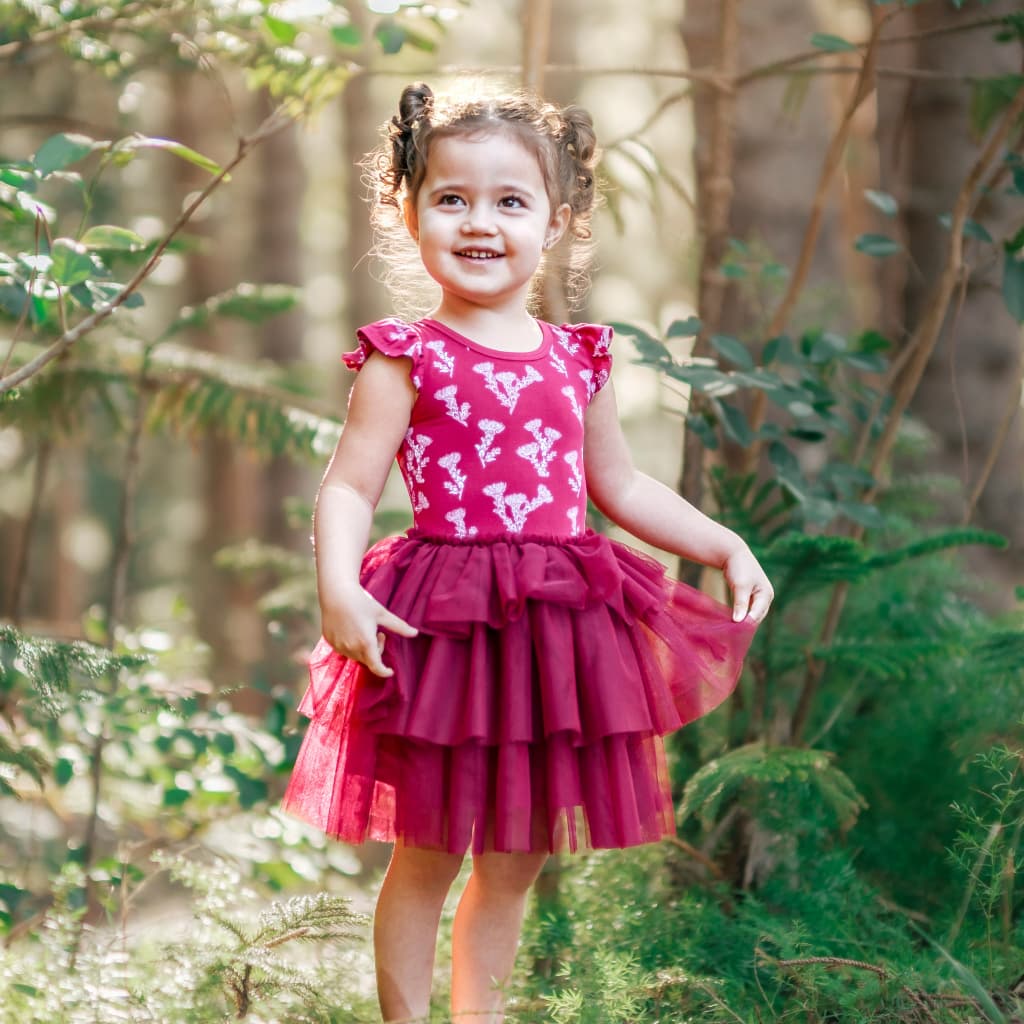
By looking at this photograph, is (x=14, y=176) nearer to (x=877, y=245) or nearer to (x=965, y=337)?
(x=877, y=245)

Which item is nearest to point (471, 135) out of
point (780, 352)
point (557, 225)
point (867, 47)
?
point (557, 225)

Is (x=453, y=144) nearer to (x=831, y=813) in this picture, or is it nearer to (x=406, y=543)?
(x=406, y=543)

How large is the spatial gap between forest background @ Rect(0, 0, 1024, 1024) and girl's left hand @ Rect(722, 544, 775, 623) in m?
0.36

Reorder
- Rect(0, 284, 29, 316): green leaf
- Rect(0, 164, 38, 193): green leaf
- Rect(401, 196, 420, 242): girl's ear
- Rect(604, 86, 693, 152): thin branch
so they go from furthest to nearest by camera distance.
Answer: Rect(604, 86, 693, 152): thin branch → Rect(0, 284, 29, 316): green leaf → Rect(401, 196, 420, 242): girl's ear → Rect(0, 164, 38, 193): green leaf

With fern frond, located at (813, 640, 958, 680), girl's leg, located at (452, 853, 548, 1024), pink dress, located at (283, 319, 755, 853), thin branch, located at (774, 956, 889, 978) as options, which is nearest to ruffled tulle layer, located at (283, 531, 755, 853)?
pink dress, located at (283, 319, 755, 853)

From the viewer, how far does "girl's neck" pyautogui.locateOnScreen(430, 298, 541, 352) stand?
2.03 m

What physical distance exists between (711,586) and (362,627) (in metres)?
3.04

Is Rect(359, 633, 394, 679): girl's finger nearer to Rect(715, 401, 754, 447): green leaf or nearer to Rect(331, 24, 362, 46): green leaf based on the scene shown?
Rect(715, 401, 754, 447): green leaf

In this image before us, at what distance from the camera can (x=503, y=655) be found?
1.84 metres

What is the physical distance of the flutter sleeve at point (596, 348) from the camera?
214cm

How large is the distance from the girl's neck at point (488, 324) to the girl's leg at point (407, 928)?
881 mm

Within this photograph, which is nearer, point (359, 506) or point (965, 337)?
point (359, 506)

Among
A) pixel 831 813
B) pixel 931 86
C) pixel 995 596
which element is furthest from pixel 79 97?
pixel 831 813

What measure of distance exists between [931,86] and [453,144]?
3157 millimetres
